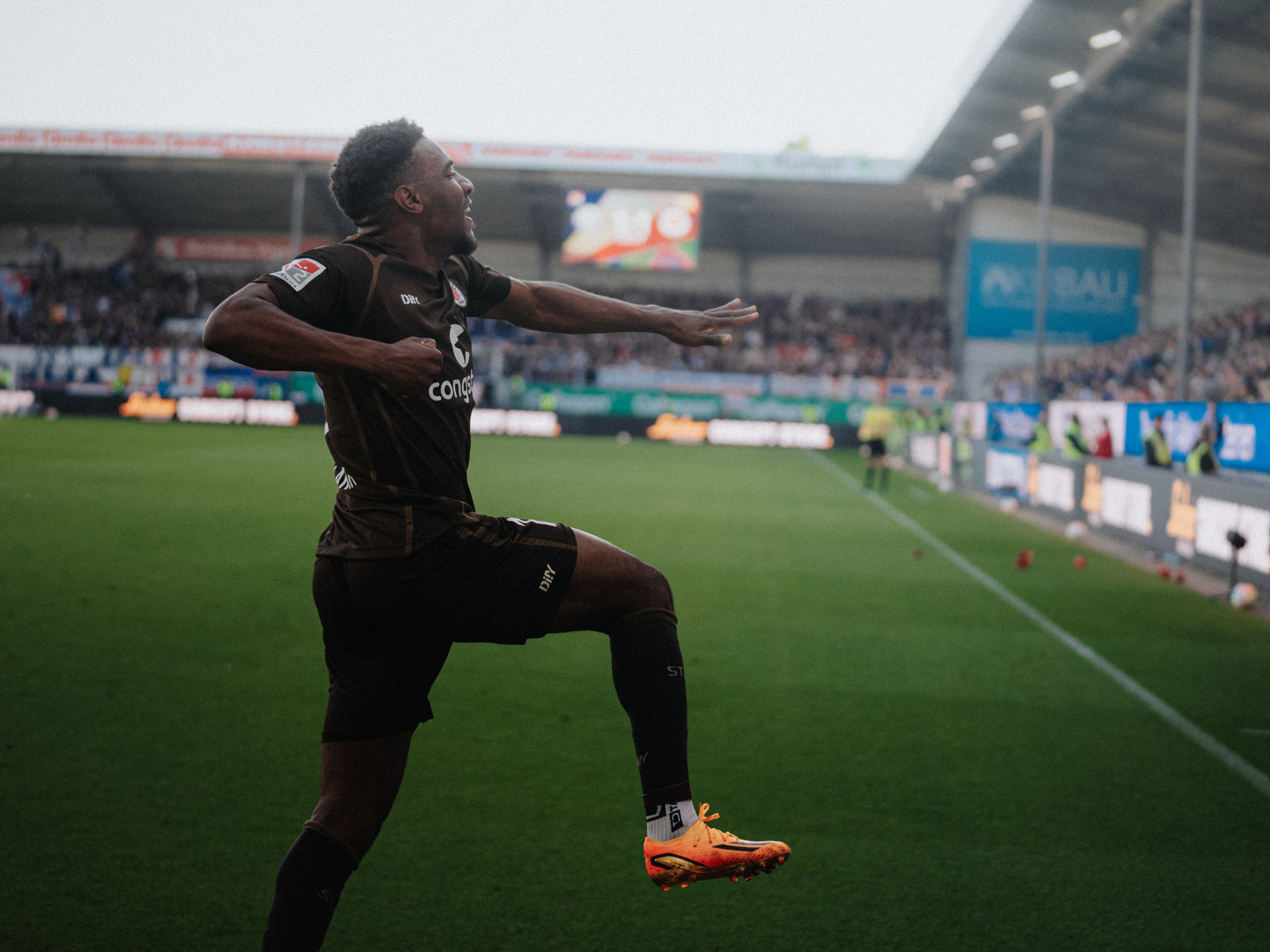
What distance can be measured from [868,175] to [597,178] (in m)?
10.8

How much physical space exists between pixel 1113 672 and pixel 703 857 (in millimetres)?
5267

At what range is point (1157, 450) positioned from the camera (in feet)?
42.0

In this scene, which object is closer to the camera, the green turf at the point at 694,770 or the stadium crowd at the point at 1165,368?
the green turf at the point at 694,770

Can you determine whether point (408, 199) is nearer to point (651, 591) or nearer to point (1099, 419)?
point (651, 591)

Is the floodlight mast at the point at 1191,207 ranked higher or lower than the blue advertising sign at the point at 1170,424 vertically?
higher

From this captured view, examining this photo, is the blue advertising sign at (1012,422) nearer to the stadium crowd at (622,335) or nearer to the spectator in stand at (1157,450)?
the spectator in stand at (1157,450)

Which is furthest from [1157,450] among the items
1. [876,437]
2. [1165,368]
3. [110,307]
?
[110,307]

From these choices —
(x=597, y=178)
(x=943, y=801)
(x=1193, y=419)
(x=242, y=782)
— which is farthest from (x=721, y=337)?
(x=597, y=178)

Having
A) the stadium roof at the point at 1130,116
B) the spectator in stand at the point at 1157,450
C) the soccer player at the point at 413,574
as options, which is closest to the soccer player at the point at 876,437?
the spectator in stand at the point at 1157,450

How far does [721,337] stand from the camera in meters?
3.07

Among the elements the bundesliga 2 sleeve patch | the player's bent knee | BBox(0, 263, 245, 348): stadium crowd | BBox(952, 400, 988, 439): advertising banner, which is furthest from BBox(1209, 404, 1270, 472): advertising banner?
BBox(0, 263, 245, 348): stadium crowd

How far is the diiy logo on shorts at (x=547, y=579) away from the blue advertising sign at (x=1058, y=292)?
40786 mm

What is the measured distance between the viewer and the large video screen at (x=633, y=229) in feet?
129

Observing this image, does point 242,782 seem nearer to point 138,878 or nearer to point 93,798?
point 93,798
